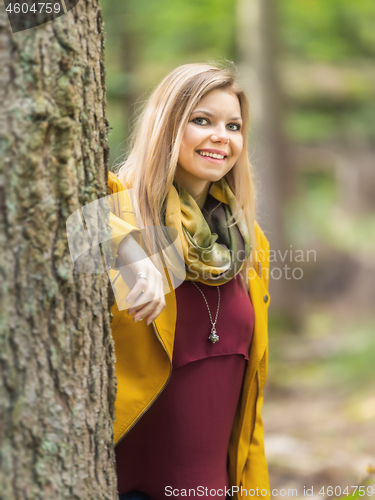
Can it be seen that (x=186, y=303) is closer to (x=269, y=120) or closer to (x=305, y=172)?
(x=269, y=120)

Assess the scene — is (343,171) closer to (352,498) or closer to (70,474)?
(352,498)

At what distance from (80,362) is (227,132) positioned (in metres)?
0.98

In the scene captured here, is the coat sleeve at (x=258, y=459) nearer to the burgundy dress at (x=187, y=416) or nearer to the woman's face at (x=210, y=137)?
the burgundy dress at (x=187, y=416)

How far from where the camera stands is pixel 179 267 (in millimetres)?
1889

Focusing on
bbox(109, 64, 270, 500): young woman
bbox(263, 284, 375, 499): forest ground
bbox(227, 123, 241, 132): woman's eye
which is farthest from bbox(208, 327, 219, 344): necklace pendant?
bbox(263, 284, 375, 499): forest ground

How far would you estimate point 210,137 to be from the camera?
76.5 inches

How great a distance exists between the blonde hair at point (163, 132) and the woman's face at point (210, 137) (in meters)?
0.03

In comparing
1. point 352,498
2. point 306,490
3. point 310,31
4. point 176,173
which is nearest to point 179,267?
point 176,173

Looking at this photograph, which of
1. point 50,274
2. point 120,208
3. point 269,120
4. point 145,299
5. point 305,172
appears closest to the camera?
point 50,274

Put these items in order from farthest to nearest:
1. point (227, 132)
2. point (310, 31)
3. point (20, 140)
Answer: point (310, 31) < point (227, 132) < point (20, 140)

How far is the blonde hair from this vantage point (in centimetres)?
192

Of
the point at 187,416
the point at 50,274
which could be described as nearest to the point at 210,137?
the point at 50,274

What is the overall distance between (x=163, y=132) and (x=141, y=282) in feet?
2.04

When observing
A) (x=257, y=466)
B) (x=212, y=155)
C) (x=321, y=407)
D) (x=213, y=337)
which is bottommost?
(x=321, y=407)
